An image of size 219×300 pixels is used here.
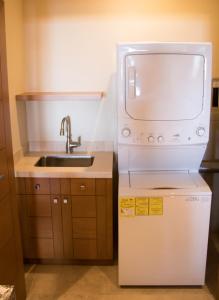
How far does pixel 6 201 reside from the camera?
187 centimetres

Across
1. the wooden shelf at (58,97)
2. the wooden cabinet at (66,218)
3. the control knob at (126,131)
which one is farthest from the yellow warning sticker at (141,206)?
the wooden shelf at (58,97)

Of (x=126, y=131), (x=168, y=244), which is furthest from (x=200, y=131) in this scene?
(x=168, y=244)

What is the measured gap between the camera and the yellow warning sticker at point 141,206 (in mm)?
2117

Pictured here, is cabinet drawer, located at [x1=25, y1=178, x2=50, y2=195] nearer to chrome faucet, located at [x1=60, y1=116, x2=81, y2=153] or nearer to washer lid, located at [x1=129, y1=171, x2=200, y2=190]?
chrome faucet, located at [x1=60, y1=116, x2=81, y2=153]

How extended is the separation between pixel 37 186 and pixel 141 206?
0.81 m

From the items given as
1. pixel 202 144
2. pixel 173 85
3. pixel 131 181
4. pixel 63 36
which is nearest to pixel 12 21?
pixel 63 36

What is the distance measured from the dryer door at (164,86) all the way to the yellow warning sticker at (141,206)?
55cm

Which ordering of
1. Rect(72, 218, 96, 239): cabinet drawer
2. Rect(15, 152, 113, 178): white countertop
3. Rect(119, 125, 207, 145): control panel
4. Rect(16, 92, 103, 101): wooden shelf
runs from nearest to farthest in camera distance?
Rect(119, 125, 207, 145): control panel
Rect(15, 152, 113, 178): white countertop
Rect(72, 218, 96, 239): cabinet drawer
Rect(16, 92, 103, 101): wooden shelf

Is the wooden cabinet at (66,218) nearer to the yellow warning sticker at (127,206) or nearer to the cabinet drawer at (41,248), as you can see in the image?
the cabinet drawer at (41,248)

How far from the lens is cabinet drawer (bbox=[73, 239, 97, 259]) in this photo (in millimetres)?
2488

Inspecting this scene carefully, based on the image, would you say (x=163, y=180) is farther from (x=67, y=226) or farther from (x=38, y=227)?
(x=38, y=227)

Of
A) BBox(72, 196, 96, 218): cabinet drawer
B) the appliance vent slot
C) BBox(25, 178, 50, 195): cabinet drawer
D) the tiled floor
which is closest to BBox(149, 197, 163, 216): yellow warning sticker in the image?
BBox(72, 196, 96, 218): cabinet drawer

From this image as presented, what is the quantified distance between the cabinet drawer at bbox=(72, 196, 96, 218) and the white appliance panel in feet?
1.09

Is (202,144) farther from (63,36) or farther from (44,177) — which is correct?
(63,36)
